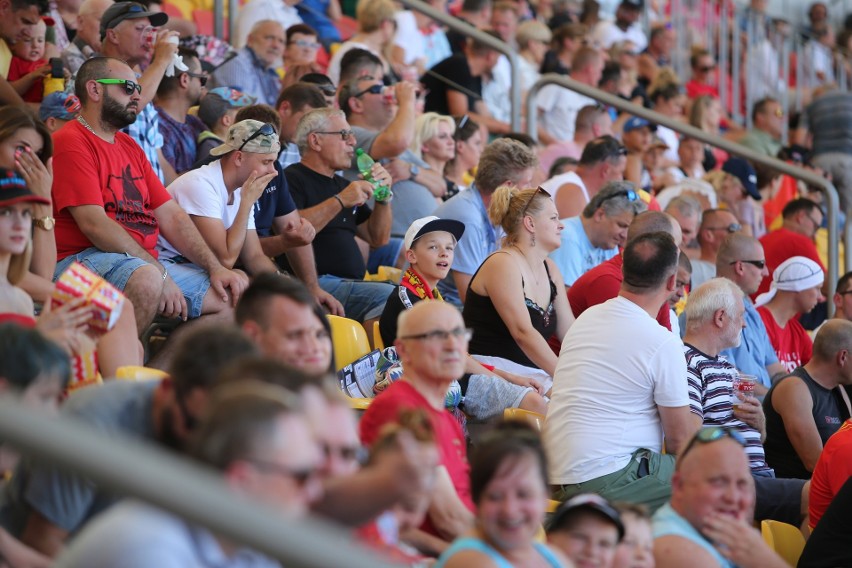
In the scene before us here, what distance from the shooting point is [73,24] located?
24.3 feet

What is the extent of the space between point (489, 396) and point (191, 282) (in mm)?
1231

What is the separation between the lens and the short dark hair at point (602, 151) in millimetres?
7512

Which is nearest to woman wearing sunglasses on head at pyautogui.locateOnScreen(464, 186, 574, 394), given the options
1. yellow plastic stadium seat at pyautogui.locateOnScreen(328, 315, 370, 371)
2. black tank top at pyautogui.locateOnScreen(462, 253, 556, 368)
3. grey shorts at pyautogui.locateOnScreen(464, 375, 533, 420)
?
black tank top at pyautogui.locateOnScreen(462, 253, 556, 368)

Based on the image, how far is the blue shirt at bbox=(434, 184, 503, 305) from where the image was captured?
6.40 m

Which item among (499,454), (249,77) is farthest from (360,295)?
(499,454)

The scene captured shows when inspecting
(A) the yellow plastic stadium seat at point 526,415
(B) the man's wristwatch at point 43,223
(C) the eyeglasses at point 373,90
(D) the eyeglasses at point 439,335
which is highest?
(D) the eyeglasses at point 439,335

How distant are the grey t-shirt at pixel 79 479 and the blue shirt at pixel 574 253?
3.95 m

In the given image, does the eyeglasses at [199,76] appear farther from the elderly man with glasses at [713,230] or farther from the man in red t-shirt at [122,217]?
the elderly man with glasses at [713,230]

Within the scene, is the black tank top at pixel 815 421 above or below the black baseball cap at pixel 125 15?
below

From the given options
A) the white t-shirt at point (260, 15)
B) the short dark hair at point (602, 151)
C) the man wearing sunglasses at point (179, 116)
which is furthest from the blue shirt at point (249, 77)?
the short dark hair at point (602, 151)

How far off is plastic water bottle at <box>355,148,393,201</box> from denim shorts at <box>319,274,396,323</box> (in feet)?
1.53

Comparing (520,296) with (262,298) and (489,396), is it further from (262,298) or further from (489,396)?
(262,298)

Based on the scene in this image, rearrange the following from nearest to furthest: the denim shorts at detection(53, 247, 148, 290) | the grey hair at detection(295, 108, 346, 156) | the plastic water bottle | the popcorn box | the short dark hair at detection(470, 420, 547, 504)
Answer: the short dark hair at detection(470, 420, 547, 504), the popcorn box, the denim shorts at detection(53, 247, 148, 290), the grey hair at detection(295, 108, 346, 156), the plastic water bottle

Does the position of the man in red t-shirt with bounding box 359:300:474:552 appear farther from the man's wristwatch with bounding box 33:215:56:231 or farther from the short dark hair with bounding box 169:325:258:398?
the man's wristwatch with bounding box 33:215:56:231
